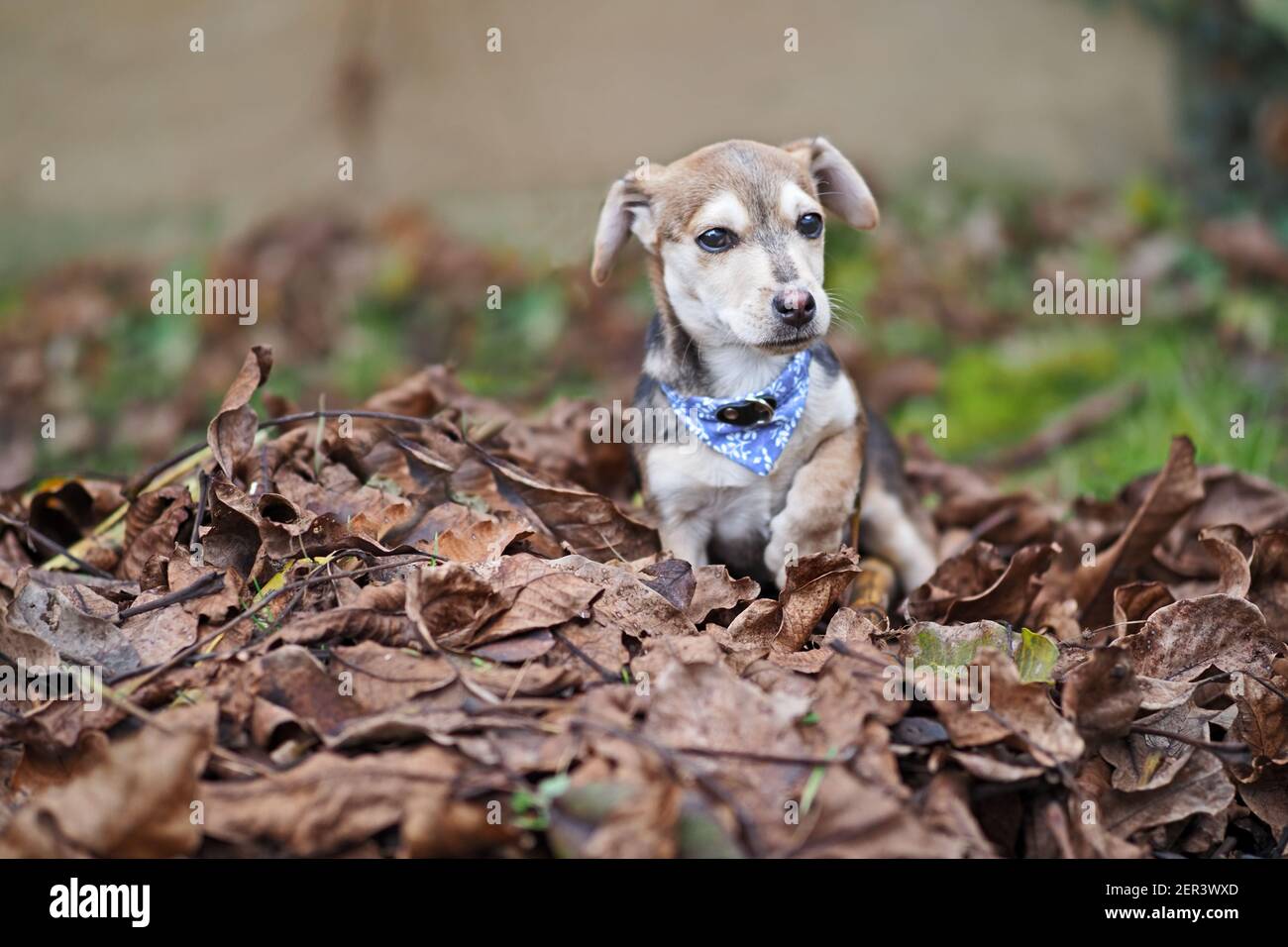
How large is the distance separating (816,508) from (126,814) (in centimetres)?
239

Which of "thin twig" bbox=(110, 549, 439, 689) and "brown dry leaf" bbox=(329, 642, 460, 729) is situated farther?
"thin twig" bbox=(110, 549, 439, 689)

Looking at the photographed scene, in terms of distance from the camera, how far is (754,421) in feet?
13.6

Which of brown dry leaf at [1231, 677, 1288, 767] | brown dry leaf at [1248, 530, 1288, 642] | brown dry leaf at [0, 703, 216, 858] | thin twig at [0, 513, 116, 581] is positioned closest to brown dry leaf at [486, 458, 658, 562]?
thin twig at [0, 513, 116, 581]

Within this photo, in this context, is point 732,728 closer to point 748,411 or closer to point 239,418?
point 748,411

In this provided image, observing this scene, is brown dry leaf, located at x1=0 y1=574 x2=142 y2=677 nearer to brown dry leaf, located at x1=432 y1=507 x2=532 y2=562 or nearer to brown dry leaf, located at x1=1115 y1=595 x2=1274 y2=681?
brown dry leaf, located at x1=432 y1=507 x2=532 y2=562

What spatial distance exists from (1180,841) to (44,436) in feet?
21.8

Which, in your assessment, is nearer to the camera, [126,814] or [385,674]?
[126,814]

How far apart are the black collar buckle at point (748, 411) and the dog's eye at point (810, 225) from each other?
585mm

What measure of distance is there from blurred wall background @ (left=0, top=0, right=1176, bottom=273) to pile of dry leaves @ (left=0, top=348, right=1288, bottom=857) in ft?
18.8

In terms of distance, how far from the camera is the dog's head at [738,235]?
3881 mm

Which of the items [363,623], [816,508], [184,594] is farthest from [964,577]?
[184,594]

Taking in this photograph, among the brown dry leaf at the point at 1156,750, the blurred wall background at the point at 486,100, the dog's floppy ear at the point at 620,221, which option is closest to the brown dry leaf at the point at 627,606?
the brown dry leaf at the point at 1156,750

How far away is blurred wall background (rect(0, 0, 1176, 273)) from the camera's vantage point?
9.20 metres
